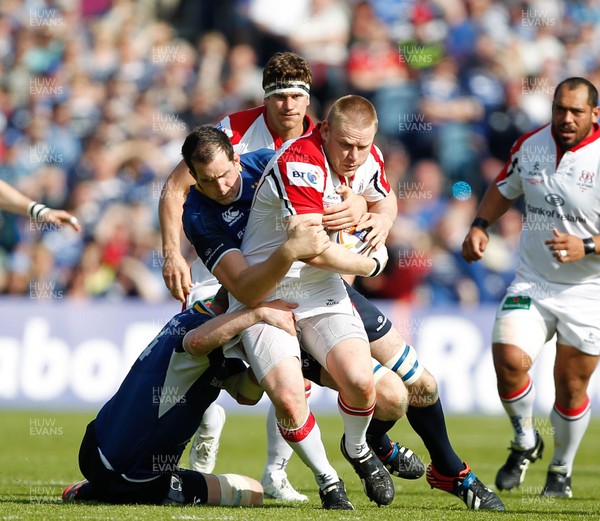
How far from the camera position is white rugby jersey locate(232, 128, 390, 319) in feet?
20.7

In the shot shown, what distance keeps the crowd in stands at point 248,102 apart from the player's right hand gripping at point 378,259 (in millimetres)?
8513

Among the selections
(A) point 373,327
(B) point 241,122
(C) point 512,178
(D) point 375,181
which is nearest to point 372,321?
(A) point 373,327

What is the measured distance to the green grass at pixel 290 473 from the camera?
604 cm

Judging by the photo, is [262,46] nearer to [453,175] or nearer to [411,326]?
[453,175]

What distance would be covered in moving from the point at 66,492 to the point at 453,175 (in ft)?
36.2

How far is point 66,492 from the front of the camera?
22.4 ft

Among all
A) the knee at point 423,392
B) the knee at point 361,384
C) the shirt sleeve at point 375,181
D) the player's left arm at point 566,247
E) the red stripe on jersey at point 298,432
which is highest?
the shirt sleeve at point 375,181

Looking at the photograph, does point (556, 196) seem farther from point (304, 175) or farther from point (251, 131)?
point (304, 175)

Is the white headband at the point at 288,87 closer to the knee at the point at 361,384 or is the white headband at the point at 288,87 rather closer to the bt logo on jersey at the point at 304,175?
the bt logo on jersey at the point at 304,175

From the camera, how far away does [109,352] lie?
1441 cm

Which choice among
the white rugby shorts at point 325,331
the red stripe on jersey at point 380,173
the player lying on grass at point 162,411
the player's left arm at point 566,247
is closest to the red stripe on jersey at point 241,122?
the red stripe on jersey at point 380,173

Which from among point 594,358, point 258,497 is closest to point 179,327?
point 258,497

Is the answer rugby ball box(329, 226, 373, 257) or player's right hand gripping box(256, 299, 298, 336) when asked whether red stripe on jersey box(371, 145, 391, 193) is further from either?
Answer: player's right hand gripping box(256, 299, 298, 336)

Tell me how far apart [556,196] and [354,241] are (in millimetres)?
2422
